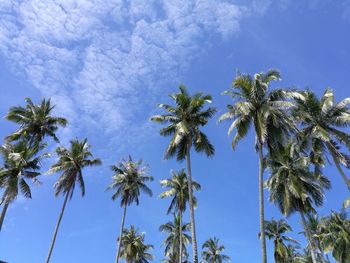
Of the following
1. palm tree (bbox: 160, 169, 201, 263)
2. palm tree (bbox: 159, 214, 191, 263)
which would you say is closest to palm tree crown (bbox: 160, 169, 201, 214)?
palm tree (bbox: 160, 169, 201, 263)

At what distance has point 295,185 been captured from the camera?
33250 millimetres

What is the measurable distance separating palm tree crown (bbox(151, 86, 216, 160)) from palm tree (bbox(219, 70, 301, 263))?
529cm

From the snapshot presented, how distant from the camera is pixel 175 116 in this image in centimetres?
3269

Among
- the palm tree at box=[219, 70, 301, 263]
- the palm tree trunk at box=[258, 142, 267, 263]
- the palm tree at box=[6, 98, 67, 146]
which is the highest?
the palm tree at box=[6, 98, 67, 146]

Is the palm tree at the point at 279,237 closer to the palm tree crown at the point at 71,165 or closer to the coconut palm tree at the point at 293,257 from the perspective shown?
the coconut palm tree at the point at 293,257

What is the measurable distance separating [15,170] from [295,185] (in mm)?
25968

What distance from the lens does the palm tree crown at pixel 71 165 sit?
36.0 meters

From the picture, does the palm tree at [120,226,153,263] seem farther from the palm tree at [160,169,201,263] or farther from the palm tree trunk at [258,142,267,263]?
the palm tree trunk at [258,142,267,263]

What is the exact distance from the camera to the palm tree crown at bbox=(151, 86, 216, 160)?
105 ft

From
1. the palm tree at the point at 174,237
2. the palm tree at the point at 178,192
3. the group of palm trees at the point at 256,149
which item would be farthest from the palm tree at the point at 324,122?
the palm tree at the point at 174,237

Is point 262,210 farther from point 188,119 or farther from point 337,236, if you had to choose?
point 337,236

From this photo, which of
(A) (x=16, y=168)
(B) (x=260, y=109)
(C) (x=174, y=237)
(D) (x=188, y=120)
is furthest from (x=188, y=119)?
(C) (x=174, y=237)

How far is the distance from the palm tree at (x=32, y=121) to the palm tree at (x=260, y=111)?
62.7 ft

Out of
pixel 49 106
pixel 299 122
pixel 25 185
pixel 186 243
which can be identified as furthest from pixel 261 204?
pixel 186 243
